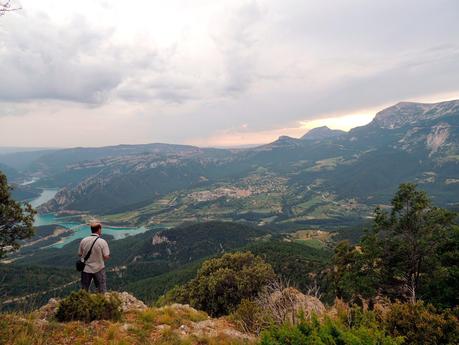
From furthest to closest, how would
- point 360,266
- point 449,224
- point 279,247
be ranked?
1. point 279,247
2. point 360,266
3. point 449,224

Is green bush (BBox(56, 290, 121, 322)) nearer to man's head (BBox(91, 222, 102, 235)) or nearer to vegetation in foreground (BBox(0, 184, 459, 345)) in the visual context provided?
vegetation in foreground (BBox(0, 184, 459, 345))

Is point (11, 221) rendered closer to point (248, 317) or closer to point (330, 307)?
point (248, 317)

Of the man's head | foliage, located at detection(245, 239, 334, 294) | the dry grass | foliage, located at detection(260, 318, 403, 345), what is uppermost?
the man's head

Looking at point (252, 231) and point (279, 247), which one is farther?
point (252, 231)

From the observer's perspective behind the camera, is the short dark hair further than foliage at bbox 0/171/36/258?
No

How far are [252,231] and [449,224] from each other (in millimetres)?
166850

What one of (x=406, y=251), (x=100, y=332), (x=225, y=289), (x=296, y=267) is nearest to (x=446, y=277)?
(x=406, y=251)

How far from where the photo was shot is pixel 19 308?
942cm

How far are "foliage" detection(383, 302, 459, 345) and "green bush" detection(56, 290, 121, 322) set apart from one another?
965 cm

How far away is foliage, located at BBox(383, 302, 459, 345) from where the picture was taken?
8391mm

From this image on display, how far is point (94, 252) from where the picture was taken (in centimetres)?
1162

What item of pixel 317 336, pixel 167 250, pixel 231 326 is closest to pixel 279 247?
pixel 231 326

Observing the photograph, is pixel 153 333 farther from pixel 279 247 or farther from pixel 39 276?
pixel 39 276

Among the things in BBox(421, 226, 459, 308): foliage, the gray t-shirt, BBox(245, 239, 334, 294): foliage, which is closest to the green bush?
the gray t-shirt
